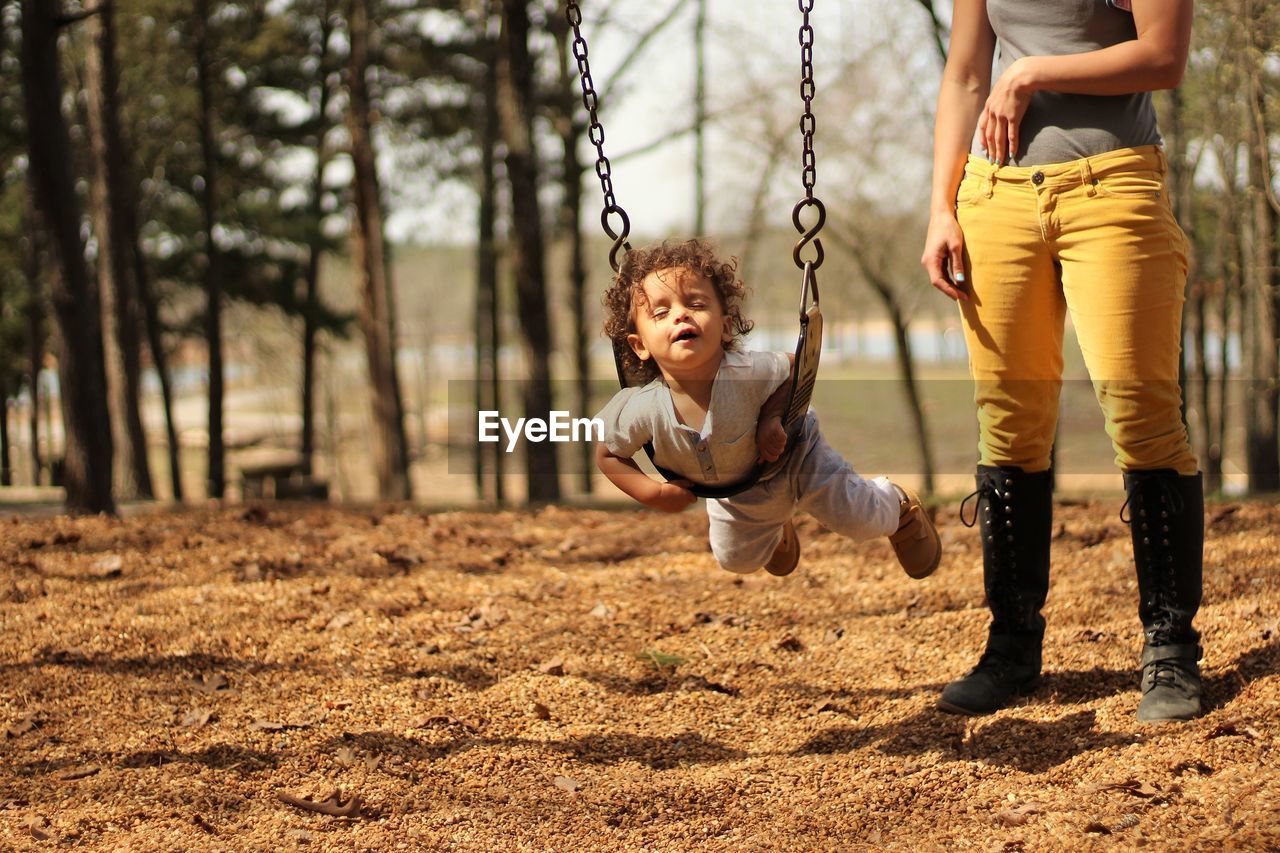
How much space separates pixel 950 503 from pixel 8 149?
1725cm

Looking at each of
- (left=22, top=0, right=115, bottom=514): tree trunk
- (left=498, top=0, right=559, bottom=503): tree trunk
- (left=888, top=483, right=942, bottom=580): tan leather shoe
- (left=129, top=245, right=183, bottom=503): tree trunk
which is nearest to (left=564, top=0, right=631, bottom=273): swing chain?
(left=888, top=483, right=942, bottom=580): tan leather shoe

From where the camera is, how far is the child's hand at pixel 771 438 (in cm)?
312

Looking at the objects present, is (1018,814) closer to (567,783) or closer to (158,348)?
(567,783)

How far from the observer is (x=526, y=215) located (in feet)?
34.2

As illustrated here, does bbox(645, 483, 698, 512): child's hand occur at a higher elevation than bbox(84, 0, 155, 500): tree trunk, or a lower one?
lower

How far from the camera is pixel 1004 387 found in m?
3.26

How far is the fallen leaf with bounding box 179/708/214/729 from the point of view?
12.3 ft

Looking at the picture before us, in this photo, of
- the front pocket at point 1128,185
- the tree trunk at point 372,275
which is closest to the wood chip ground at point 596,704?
the front pocket at point 1128,185

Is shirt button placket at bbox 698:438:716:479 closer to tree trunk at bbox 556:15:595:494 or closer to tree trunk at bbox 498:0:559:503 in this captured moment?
tree trunk at bbox 498:0:559:503

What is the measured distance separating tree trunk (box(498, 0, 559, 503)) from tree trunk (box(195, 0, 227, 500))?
7.81 meters

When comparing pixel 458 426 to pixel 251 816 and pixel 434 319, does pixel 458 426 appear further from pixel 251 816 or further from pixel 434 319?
pixel 251 816

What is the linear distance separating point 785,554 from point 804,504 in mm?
320

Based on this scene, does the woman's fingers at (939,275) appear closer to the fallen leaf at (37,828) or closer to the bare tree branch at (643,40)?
the fallen leaf at (37,828)

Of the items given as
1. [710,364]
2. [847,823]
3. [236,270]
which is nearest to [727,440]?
[710,364]
